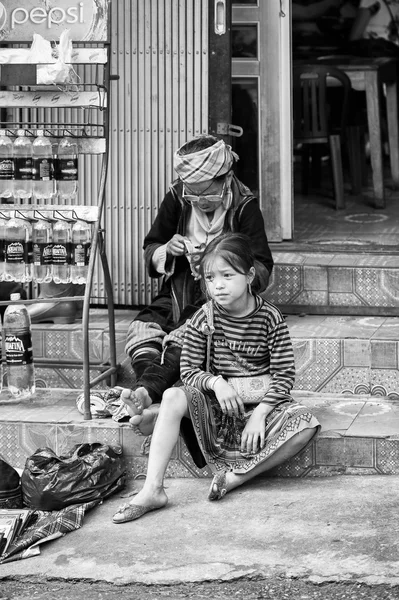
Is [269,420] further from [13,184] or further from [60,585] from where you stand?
[13,184]

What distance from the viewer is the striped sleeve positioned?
4.98m

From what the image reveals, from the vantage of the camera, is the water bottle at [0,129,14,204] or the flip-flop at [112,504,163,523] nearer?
the flip-flop at [112,504,163,523]

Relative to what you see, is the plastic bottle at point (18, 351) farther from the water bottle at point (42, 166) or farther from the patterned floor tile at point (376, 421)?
the patterned floor tile at point (376, 421)

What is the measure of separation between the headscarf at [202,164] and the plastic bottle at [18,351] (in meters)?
1.05

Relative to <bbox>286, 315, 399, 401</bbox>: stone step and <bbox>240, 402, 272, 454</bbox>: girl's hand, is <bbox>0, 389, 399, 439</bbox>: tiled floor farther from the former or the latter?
<bbox>240, 402, 272, 454</bbox>: girl's hand

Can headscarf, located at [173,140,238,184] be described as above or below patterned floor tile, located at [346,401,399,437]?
above

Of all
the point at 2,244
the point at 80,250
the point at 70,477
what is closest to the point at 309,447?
the point at 70,477

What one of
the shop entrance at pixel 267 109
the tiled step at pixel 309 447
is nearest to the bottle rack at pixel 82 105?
the tiled step at pixel 309 447

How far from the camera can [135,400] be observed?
16.3 ft

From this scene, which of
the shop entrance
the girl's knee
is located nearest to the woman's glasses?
the girl's knee

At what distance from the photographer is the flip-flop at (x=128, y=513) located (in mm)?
4672

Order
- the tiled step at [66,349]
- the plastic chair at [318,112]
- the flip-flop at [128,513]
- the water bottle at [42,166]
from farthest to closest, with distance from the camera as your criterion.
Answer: the plastic chair at [318,112], the tiled step at [66,349], the water bottle at [42,166], the flip-flop at [128,513]

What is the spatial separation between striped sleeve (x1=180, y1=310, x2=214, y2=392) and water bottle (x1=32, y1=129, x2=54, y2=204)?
3.33 feet

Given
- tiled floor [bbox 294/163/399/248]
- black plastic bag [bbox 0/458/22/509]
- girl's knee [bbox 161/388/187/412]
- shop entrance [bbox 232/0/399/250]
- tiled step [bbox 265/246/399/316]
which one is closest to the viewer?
girl's knee [bbox 161/388/187/412]
